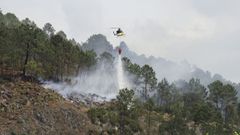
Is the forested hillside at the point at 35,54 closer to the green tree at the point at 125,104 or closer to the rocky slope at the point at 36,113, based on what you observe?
the rocky slope at the point at 36,113

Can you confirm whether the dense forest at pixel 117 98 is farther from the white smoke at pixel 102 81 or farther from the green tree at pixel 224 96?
the white smoke at pixel 102 81

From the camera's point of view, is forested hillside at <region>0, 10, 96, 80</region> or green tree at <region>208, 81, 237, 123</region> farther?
green tree at <region>208, 81, 237, 123</region>

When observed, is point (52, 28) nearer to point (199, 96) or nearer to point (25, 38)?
point (199, 96)

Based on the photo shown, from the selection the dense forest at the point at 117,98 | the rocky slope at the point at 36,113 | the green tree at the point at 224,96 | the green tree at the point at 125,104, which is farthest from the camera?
the green tree at the point at 224,96

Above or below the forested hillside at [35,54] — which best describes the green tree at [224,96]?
below

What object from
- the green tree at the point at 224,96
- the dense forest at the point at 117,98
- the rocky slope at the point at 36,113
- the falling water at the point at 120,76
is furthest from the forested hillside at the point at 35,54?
the green tree at the point at 224,96

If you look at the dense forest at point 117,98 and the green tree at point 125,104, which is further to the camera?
the dense forest at point 117,98

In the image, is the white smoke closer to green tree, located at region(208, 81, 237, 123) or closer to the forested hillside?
the forested hillside

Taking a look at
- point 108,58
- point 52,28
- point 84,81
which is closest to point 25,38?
point 84,81

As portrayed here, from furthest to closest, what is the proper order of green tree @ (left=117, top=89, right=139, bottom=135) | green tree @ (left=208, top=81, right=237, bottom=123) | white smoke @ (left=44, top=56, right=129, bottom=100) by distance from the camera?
white smoke @ (left=44, top=56, right=129, bottom=100) < green tree @ (left=208, top=81, right=237, bottom=123) < green tree @ (left=117, top=89, right=139, bottom=135)

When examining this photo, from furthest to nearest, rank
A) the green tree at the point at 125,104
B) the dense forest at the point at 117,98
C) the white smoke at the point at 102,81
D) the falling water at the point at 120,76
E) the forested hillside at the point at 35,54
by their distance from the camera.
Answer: the falling water at the point at 120,76, the white smoke at the point at 102,81, the forested hillside at the point at 35,54, the dense forest at the point at 117,98, the green tree at the point at 125,104

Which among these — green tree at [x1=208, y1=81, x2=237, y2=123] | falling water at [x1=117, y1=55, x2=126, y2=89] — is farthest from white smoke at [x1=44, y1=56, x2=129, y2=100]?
green tree at [x1=208, y1=81, x2=237, y2=123]

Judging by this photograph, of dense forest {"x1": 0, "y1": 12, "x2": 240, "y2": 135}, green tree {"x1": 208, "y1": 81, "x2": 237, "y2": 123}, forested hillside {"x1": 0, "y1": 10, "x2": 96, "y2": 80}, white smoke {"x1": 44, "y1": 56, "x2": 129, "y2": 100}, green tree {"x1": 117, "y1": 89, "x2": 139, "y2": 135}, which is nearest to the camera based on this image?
green tree {"x1": 117, "y1": 89, "x2": 139, "y2": 135}

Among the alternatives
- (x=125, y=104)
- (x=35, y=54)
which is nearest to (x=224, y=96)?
(x=125, y=104)
